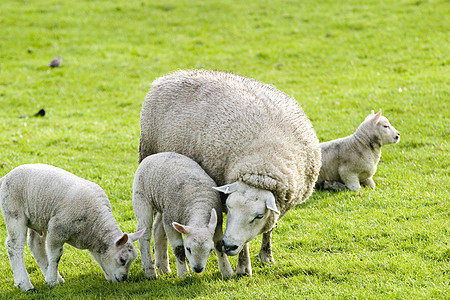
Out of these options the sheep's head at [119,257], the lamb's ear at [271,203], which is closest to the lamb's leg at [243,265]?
the lamb's ear at [271,203]

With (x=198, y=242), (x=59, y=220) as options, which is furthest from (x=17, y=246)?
(x=198, y=242)

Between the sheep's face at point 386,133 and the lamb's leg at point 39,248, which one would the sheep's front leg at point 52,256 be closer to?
the lamb's leg at point 39,248

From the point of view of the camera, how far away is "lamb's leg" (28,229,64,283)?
7.66 metres

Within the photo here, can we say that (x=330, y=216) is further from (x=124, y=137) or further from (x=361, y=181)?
(x=124, y=137)

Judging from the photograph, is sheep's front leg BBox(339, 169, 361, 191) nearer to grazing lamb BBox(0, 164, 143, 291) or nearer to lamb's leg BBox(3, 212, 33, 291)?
grazing lamb BBox(0, 164, 143, 291)

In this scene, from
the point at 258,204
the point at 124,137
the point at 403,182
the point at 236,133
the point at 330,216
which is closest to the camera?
the point at 258,204

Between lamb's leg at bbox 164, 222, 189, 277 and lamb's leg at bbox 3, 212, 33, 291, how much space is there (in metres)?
1.66

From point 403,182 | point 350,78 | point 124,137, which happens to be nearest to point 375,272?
point 403,182

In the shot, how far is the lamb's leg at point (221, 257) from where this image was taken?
7043mm

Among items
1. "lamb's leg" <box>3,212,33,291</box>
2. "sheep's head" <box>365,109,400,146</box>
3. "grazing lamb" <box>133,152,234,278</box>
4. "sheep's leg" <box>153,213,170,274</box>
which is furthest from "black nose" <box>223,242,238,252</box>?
"sheep's head" <box>365,109,400,146</box>

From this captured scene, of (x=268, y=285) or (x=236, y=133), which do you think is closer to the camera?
(x=268, y=285)

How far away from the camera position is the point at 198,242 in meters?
6.45

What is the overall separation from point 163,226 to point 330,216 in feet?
8.53

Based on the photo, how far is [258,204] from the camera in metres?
6.74
